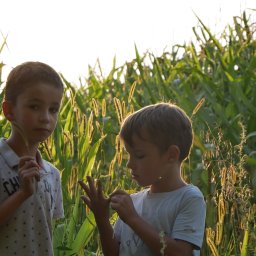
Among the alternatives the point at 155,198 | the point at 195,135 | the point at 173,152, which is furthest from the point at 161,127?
the point at 195,135

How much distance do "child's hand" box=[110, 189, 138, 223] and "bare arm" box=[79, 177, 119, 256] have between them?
0.15 ft

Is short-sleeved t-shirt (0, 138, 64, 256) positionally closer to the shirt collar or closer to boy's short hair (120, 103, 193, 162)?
the shirt collar

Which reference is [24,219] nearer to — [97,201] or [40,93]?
[97,201]

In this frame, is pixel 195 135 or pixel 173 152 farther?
pixel 195 135

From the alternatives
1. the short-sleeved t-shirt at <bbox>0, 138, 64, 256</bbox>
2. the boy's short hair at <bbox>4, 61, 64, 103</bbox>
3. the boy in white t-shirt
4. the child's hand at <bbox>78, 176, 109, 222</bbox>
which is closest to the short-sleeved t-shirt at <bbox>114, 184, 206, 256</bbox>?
the boy in white t-shirt

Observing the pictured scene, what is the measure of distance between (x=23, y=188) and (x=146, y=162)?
39 cm

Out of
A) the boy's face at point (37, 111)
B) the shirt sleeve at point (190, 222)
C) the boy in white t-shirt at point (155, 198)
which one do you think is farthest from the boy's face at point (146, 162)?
the boy's face at point (37, 111)

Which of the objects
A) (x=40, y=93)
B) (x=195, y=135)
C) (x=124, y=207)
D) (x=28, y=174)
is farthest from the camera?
(x=195, y=135)

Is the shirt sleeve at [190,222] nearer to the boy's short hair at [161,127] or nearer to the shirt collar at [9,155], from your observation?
the boy's short hair at [161,127]

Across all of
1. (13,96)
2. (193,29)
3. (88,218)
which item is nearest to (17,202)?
(13,96)

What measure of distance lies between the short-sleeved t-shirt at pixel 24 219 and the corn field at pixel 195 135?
571 mm

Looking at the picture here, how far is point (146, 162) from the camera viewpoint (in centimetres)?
297

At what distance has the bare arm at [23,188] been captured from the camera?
2.81m

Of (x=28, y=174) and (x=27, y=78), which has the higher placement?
(x=27, y=78)
